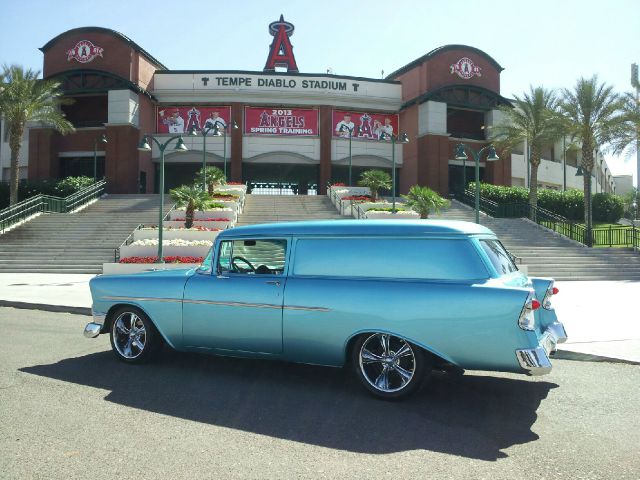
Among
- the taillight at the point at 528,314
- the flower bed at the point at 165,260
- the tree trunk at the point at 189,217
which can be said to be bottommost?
the flower bed at the point at 165,260

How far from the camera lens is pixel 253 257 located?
5512mm

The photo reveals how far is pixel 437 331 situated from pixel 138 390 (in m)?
2.86

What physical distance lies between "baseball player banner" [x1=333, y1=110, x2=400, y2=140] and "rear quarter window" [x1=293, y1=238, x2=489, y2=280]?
40873 mm

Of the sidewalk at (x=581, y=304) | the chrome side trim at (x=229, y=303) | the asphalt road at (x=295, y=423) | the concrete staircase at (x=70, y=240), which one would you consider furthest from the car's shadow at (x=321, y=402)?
the concrete staircase at (x=70, y=240)

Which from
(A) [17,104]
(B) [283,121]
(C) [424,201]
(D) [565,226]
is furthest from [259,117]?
(D) [565,226]

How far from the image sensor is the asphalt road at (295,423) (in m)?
3.37

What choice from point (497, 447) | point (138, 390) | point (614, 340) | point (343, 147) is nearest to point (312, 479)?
point (497, 447)

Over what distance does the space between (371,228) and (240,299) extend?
1.52 meters

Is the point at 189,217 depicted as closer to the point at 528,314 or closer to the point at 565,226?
the point at 565,226

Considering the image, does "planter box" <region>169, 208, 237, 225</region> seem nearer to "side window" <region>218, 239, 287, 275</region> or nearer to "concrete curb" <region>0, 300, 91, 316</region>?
"concrete curb" <region>0, 300, 91, 316</region>

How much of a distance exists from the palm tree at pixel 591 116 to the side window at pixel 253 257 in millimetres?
27362

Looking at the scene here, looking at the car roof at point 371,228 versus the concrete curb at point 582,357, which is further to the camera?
the concrete curb at point 582,357

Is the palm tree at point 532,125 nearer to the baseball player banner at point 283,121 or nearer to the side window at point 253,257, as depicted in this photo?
the baseball player banner at point 283,121

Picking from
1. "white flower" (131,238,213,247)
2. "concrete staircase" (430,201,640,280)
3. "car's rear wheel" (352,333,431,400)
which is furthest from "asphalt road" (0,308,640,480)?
"concrete staircase" (430,201,640,280)
